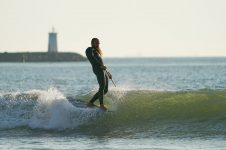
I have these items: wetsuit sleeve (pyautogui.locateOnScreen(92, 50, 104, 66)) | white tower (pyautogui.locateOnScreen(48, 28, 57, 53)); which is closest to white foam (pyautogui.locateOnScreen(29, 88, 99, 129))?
wetsuit sleeve (pyautogui.locateOnScreen(92, 50, 104, 66))

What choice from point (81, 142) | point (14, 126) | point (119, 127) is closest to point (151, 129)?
point (119, 127)

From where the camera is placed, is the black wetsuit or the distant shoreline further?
the distant shoreline

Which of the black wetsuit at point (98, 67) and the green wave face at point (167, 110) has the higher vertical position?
the black wetsuit at point (98, 67)

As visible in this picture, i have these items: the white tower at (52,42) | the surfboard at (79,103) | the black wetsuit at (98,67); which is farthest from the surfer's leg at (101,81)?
the white tower at (52,42)

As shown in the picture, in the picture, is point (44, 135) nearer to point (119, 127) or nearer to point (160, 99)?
point (119, 127)

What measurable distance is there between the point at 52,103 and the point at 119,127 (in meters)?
2.09

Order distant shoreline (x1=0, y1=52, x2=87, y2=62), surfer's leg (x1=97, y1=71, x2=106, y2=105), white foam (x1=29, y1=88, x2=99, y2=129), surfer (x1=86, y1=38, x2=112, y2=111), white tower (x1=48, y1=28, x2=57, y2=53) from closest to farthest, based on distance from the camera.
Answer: surfer (x1=86, y1=38, x2=112, y2=111) → surfer's leg (x1=97, y1=71, x2=106, y2=105) → white foam (x1=29, y1=88, x2=99, y2=129) → white tower (x1=48, y1=28, x2=57, y2=53) → distant shoreline (x1=0, y1=52, x2=87, y2=62)

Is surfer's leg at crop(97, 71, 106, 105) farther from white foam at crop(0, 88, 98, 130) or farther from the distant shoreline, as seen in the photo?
the distant shoreline

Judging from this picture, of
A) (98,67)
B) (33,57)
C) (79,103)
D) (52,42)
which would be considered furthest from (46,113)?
(33,57)

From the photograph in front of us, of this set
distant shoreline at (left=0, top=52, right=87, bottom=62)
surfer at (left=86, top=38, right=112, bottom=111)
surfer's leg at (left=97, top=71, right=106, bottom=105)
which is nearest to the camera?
surfer at (left=86, top=38, right=112, bottom=111)

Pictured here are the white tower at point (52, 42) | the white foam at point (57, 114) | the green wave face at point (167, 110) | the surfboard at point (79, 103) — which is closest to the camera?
the green wave face at point (167, 110)

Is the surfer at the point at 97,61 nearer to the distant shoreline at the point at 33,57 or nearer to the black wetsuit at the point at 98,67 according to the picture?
the black wetsuit at the point at 98,67

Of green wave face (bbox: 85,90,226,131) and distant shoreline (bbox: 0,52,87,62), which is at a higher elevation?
green wave face (bbox: 85,90,226,131)

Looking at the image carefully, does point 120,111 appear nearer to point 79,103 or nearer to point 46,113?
point 79,103
